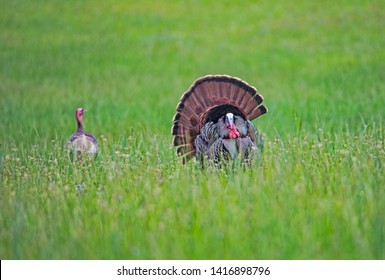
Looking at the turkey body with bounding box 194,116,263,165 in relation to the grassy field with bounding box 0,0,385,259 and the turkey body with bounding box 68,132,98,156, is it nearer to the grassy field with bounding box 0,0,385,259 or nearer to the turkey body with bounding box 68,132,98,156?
the grassy field with bounding box 0,0,385,259

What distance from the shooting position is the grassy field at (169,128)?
517 centimetres

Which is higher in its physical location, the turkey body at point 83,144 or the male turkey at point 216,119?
the turkey body at point 83,144

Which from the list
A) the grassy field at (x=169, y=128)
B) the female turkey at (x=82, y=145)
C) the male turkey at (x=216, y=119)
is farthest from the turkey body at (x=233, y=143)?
the female turkey at (x=82, y=145)

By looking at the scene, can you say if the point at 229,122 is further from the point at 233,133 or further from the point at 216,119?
the point at 216,119

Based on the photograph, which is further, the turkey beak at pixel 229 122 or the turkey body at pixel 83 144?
the turkey body at pixel 83 144

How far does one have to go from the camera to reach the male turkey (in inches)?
273

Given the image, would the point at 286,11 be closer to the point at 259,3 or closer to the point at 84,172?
the point at 259,3

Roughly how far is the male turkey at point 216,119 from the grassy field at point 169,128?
0.22 meters

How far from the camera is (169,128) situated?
1112 cm

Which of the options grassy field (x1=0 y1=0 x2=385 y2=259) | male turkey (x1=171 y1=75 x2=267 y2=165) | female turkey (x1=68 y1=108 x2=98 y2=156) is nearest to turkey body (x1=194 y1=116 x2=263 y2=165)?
male turkey (x1=171 y1=75 x2=267 y2=165)

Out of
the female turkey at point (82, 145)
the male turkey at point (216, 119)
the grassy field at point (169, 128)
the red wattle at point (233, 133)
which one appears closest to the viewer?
the grassy field at point (169, 128)

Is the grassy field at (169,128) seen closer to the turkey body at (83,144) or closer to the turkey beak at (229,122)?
the turkey body at (83,144)

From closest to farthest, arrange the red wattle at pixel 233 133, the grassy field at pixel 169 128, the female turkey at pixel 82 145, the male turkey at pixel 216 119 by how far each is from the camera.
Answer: the grassy field at pixel 169 128 → the red wattle at pixel 233 133 → the male turkey at pixel 216 119 → the female turkey at pixel 82 145
